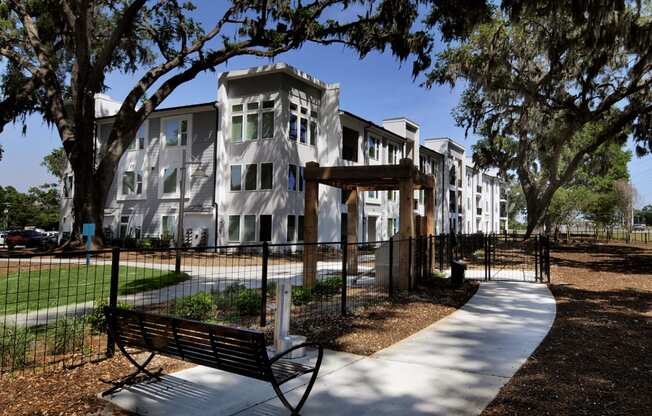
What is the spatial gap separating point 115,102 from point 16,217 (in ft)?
188

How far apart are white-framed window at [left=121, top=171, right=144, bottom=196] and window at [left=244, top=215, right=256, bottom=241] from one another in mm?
8603

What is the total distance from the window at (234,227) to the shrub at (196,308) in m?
18.6

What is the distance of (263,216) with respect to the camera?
84.3 feet

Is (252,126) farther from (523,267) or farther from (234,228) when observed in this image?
(523,267)

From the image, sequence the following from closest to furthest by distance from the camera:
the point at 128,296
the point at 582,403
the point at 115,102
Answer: the point at 582,403 → the point at 128,296 → the point at 115,102

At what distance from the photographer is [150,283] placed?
12328 mm

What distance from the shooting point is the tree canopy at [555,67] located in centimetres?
1598

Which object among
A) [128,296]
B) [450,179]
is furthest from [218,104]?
[450,179]

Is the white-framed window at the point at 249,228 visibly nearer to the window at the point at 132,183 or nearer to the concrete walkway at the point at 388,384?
the window at the point at 132,183

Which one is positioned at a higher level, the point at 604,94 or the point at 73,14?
the point at 73,14

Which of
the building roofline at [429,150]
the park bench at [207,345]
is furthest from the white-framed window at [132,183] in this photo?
the park bench at [207,345]

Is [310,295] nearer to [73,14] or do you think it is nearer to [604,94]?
[73,14]

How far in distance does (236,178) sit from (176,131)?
5.70 m

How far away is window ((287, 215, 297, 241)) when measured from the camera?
2594 centimetres
